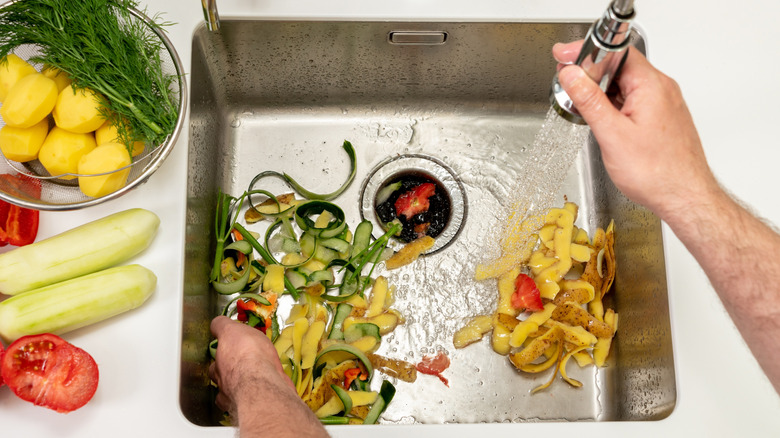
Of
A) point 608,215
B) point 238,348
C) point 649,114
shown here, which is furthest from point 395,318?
point 649,114

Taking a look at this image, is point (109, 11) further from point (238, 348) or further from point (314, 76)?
point (238, 348)

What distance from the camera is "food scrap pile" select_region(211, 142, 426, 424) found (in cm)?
100

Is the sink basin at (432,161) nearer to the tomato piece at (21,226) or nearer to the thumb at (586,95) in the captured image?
the tomato piece at (21,226)

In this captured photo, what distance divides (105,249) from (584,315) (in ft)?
2.50

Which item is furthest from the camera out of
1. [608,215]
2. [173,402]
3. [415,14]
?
[608,215]

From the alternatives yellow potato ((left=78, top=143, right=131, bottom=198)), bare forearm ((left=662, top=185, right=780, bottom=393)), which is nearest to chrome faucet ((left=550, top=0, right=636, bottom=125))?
bare forearm ((left=662, top=185, right=780, bottom=393))

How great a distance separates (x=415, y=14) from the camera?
3.29 ft

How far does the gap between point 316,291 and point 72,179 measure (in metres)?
0.43

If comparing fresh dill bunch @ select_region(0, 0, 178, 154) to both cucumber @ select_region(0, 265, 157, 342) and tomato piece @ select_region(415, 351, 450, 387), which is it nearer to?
cucumber @ select_region(0, 265, 157, 342)

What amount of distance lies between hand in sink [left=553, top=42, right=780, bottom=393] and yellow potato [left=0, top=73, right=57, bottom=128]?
66cm

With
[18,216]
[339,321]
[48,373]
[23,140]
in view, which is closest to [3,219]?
[18,216]

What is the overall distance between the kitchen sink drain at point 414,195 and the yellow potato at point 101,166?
461 mm

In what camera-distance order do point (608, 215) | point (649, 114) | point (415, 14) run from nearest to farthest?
point (649, 114) → point (415, 14) → point (608, 215)

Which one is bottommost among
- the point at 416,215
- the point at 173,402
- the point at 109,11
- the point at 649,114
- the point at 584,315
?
the point at 173,402
